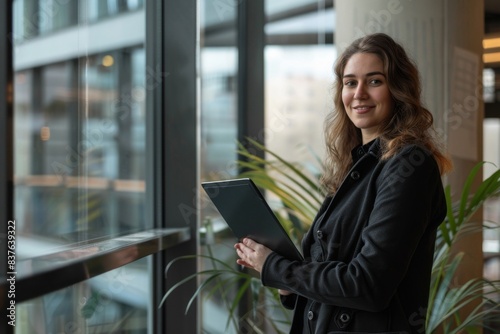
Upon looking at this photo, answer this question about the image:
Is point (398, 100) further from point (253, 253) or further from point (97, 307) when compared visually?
point (97, 307)

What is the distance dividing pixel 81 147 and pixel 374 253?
1090mm

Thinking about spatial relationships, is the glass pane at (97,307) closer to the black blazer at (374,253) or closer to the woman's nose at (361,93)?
the black blazer at (374,253)

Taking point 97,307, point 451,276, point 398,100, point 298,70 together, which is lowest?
point 97,307

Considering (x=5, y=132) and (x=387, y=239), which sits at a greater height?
(x=5, y=132)

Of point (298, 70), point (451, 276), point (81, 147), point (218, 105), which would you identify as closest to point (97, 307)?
point (81, 147)

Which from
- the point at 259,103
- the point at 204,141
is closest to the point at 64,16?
the point at 204,141

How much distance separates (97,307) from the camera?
6.95ft

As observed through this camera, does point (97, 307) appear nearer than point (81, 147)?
No

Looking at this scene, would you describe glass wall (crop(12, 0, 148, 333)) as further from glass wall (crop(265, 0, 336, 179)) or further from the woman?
glass wall (crop(265, 0, 336, 179))

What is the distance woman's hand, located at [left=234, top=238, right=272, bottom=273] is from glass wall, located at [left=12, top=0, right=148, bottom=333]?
537 millimetres

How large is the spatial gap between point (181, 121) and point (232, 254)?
99 cm

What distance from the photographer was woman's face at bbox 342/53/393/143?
1.42 meters

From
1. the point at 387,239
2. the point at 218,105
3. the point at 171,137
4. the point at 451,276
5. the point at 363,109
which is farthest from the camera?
the point at 218,105

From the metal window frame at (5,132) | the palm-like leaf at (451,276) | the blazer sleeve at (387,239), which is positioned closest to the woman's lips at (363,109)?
the blazer sleeve at (387,239)
